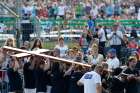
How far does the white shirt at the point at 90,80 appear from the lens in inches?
663

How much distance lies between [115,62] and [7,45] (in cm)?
305

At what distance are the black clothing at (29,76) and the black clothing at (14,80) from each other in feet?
0.63

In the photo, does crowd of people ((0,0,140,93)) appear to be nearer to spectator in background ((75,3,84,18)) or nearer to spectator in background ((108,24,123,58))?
spectator in background ((108,24,123,58))

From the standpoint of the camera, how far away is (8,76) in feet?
63.2

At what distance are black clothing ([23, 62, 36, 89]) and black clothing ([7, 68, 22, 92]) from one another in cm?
19

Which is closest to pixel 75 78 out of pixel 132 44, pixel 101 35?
pixel 132 44

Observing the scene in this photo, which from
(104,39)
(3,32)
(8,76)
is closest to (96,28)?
(104,39)

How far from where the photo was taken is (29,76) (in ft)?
62.3

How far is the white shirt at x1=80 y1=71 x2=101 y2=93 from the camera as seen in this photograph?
16844 mm

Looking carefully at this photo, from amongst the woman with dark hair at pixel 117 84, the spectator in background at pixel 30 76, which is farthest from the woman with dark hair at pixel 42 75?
the woman with dark hair at pixel 117 84

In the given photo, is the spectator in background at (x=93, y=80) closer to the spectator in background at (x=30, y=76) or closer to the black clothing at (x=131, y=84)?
the black clothing at (x=131, y=84)

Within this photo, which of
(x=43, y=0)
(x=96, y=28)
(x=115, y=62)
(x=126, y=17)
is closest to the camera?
(x=115, y=62)

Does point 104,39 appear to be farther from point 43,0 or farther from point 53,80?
point 43,0

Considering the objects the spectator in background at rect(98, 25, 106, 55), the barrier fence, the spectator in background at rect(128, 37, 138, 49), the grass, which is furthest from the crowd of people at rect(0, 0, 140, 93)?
the barrier fence
